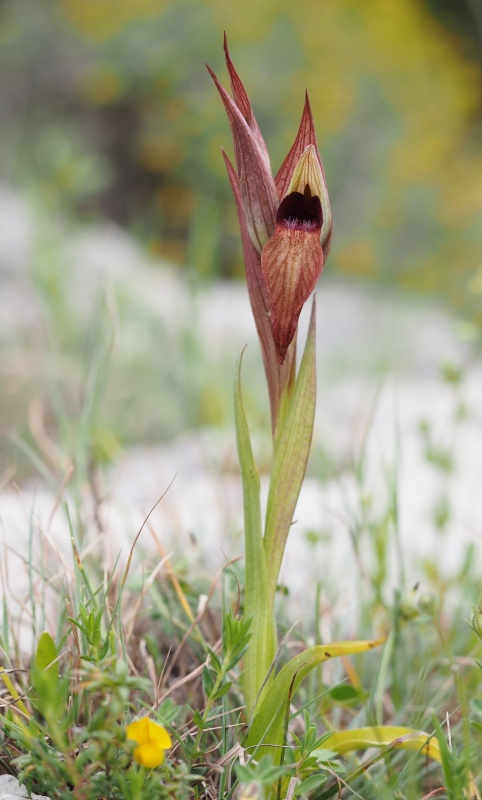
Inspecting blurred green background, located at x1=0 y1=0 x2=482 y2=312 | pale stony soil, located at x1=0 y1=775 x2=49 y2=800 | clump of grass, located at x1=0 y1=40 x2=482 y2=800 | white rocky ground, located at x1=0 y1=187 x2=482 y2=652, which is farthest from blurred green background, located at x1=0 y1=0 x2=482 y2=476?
pale stony soil, located at x1=0 y1=775 x2=49 y2=800

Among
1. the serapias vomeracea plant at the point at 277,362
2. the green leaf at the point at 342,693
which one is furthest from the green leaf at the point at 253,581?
the green leaf at the point at 342,693

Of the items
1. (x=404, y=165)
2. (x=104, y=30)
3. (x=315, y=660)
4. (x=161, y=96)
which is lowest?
(x=315, y=660)

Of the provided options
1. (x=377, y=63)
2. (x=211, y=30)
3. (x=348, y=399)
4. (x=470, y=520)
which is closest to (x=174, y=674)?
(x=470, y=520)

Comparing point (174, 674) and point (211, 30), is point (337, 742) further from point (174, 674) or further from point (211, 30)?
point (211, 30)

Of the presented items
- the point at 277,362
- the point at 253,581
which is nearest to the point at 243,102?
the point at 277,362

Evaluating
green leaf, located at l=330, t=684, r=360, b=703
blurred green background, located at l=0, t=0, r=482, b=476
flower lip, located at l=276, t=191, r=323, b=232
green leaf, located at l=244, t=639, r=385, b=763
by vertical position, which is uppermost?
blurred green background, located at l=0, t=0, r=482, b=476

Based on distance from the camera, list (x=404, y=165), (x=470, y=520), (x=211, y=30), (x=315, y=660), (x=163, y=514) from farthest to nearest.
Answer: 1. (x=404, y=165)
2. (x=211, y=30)
3. (x=470, y=520)
4. (x=163, y=514)
5. (x=315, y=660)

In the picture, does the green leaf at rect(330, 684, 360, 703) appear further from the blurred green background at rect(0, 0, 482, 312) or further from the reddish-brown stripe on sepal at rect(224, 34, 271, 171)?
the blurred green background at rect(0, 0, 482, 312)

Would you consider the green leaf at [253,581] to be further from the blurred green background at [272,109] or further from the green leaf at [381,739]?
the blurred green background at [272,109]
